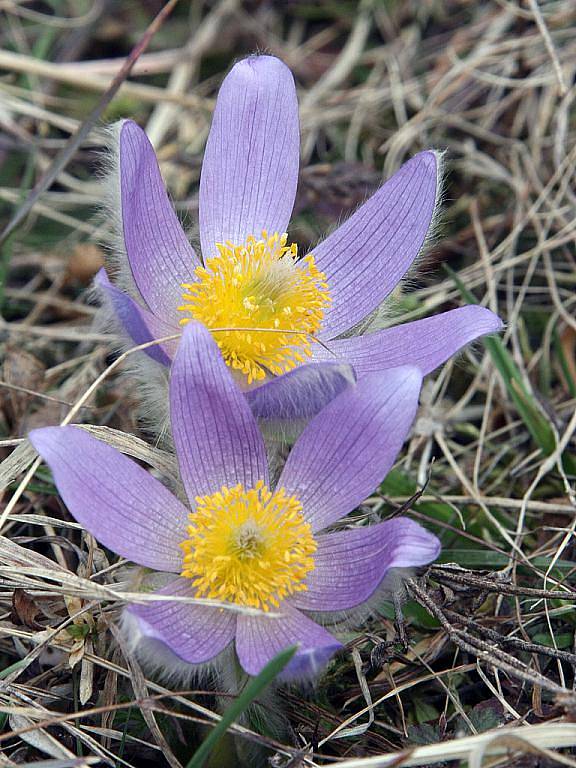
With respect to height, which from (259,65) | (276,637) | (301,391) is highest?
(259,65)

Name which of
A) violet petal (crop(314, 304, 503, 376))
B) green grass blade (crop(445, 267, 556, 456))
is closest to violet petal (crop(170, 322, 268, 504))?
violet petal (crop(314, 304, 503, 376))

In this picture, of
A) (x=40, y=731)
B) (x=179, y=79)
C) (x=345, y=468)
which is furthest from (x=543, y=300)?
(x=40, y=731)

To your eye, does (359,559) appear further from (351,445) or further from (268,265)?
(268,265)

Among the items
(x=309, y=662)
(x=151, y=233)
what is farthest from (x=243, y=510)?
(x=151, y=233)

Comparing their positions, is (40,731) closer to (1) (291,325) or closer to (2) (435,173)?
(1) (291,325)

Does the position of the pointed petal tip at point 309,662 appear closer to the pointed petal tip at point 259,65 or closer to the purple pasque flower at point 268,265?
the purple pasque flower at point 268,265
